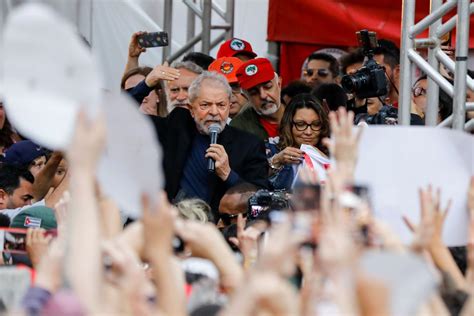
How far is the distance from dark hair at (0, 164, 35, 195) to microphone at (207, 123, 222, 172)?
94cm

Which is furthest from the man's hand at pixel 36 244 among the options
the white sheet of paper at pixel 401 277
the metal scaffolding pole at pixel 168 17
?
the metal scaffolding pole at pixel 168 17

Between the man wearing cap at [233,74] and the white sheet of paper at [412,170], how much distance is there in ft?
10.8

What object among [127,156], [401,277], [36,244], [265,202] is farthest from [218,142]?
[401,277]

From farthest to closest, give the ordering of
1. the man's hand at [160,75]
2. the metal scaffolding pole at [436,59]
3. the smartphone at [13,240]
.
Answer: the man's hand at [160,75] → the metal scaffolding pole at [436,59] → the smartphone at [13,240]

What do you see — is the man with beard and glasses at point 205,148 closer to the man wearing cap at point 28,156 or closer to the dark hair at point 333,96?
the man wearing cap at point 28,156

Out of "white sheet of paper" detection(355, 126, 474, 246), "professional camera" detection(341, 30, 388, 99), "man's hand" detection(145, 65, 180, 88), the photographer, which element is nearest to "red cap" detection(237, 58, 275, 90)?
"man's hand" detection(145, 65, 180, 88)

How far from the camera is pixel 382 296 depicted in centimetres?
262

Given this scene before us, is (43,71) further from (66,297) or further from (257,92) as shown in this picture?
(257,92)

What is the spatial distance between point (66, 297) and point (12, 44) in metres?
0.77

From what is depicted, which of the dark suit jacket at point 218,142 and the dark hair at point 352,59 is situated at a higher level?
the dark hair at point 352,59

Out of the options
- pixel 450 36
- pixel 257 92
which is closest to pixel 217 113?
pixel 257 92

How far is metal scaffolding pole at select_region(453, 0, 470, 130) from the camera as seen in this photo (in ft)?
17.6

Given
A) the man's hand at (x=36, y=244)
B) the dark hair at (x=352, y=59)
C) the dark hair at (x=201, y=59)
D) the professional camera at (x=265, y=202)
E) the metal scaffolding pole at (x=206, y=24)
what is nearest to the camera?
the man's hand at (x=36, y=244)

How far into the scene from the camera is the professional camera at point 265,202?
17.2 ft
